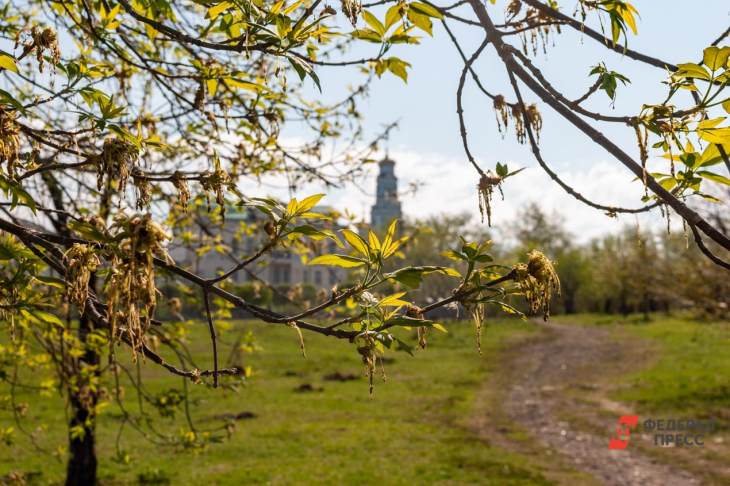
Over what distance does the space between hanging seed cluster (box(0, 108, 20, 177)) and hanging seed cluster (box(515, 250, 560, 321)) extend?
4.90 ft

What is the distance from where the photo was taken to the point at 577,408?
15977 mm

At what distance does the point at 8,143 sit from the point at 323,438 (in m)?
13.0

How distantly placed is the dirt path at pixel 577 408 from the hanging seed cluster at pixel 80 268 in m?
10.3

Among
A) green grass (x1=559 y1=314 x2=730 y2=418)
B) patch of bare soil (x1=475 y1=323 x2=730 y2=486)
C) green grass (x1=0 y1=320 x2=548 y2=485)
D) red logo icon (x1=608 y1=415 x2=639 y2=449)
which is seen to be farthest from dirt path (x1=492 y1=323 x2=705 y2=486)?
green grass (x1=0 y1=320 x2=548 y2=485)

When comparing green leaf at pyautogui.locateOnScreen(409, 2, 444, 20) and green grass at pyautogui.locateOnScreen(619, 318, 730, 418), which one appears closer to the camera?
green leaf at pyautogui.locateOnScreen(409, 2, 444, 20)

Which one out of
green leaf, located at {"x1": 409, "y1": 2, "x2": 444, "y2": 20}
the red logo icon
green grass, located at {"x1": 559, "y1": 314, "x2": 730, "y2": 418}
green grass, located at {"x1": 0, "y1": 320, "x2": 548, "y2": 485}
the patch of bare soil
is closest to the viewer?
green leaf, located at {"x1": 409, "y1": 2, "x2": 444, "y2": 20}

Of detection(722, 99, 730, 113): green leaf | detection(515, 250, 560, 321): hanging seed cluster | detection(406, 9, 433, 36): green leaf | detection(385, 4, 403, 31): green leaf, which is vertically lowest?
detection(515, 250, 560, 321): hanging seed cluster

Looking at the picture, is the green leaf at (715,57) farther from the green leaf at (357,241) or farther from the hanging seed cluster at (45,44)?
the hanging seed cluster at (45,44)

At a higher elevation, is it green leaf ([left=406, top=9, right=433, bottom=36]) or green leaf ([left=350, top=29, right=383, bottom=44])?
green leaf ([left=350, top=29, right=383, bottom=44])

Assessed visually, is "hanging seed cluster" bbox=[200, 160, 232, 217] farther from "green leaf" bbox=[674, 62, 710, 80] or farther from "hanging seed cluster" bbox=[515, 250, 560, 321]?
"green leaf" bbox=[674, 62, 710, 80]

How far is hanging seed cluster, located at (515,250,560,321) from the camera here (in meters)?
1.74

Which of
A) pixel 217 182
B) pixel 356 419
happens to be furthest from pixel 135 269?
pixel 356 419

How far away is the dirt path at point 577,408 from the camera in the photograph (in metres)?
10.7

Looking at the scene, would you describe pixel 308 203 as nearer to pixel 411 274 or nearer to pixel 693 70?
pixel 411 274
